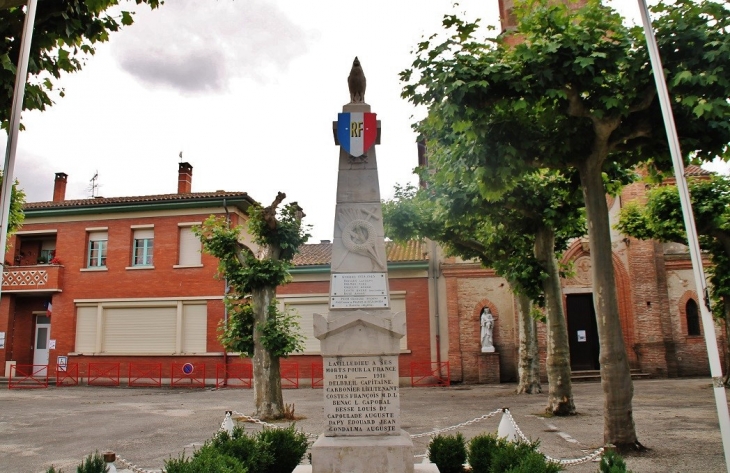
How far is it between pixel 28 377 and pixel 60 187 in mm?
10955

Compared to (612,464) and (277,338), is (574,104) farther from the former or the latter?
(277,338)

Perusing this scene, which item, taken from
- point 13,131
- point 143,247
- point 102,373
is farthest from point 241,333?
point 102,373

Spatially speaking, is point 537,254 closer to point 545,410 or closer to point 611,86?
point 545,410

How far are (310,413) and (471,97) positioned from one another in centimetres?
985

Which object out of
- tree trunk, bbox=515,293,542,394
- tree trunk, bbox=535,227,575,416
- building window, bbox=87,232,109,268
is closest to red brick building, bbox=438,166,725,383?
tree trunk, bbox=515,293,542,394

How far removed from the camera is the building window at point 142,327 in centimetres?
2569

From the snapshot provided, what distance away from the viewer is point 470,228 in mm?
17453

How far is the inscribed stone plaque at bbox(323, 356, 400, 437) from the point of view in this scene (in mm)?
6613

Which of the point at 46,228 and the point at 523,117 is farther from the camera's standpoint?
the point at 46,228

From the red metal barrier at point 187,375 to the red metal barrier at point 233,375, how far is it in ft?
2.53

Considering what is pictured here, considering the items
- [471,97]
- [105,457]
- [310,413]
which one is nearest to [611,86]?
[471,97]

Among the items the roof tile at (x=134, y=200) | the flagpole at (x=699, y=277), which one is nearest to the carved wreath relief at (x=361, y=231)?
the flagpole at (x=699, y=277)

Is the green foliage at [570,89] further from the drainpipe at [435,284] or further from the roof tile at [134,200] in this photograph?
the roof tile at [134,200]

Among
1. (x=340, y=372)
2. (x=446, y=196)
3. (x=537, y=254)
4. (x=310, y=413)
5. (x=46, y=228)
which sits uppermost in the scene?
(x=46, y=228)
